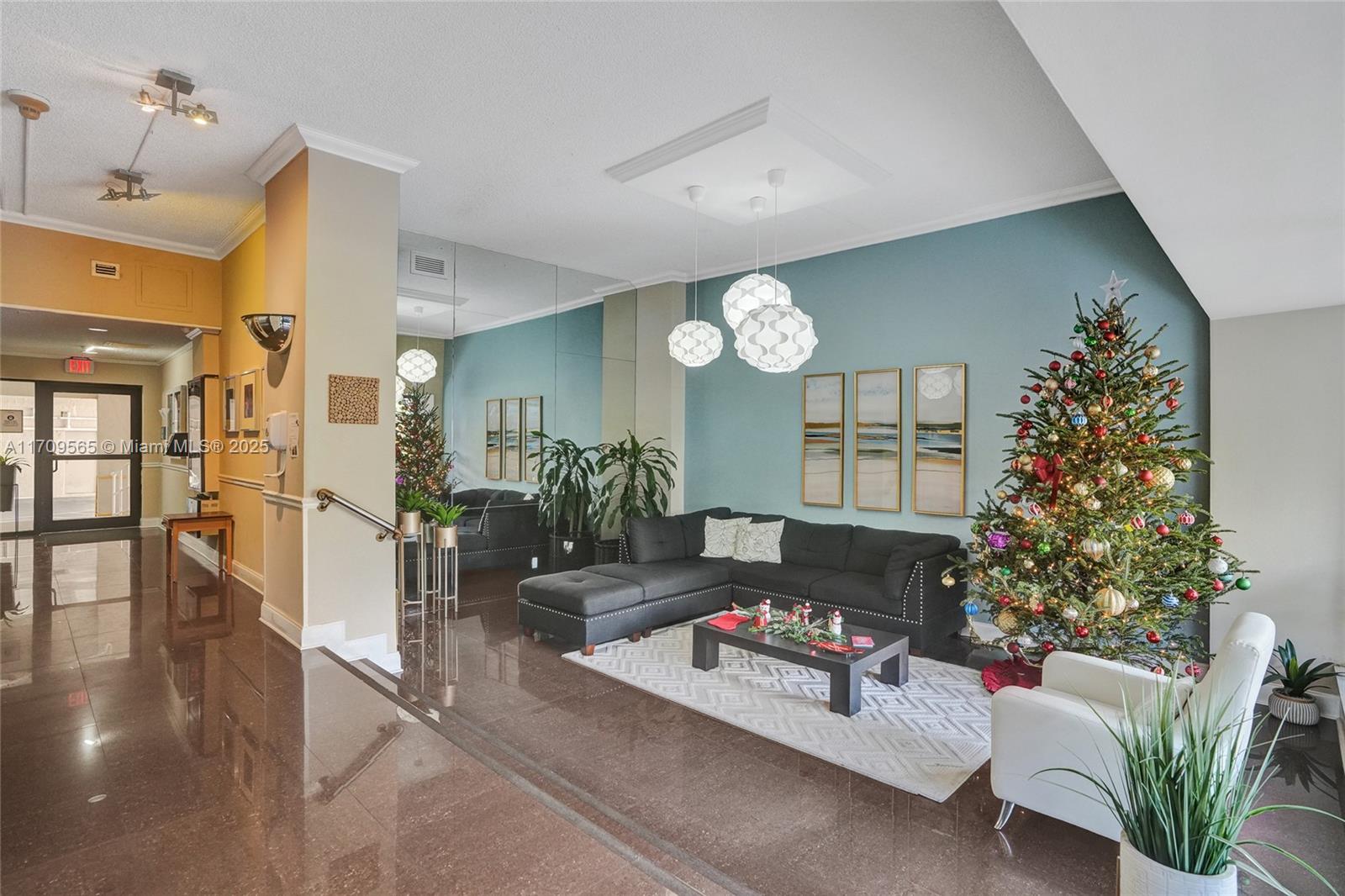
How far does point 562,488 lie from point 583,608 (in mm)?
2323

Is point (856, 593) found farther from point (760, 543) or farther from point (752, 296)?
point (752, 296)

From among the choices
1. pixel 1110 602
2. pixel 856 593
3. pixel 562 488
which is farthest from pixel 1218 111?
pixel 562 488

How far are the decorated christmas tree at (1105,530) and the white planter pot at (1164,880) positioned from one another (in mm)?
2124

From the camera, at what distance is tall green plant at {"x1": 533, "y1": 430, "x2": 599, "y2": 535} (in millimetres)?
6723

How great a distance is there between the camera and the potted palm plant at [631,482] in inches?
271

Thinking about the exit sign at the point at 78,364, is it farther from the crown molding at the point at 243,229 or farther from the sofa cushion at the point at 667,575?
the sofa cushion at the point at 667,575

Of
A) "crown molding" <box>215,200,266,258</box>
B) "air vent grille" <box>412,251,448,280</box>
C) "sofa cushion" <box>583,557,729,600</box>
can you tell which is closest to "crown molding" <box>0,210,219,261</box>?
"crown molding" <box>215,200,266,258</box>

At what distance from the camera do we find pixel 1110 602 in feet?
11.0

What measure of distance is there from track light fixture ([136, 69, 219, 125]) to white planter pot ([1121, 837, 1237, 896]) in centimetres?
467

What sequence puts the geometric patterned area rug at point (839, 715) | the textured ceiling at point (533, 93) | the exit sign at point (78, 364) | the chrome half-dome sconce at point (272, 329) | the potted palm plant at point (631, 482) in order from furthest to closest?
the exit sign at point (78, 364), the potted palm plant at point (631, 482), the chrome half-dome sconce at point (272, 329), the geometric patterned area rug at point (839, 715), the textured ceiling at point (533, 93)

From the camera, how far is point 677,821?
256cm

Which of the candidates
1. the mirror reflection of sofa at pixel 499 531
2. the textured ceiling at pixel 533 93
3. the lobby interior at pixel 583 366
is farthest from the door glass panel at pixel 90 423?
the mirror reflection of sofa at pixel 499 531

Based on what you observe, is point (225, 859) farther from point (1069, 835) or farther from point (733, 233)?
point (733, 233)

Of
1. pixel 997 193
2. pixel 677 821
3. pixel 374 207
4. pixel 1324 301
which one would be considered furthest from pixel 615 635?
pixel 1324 301
